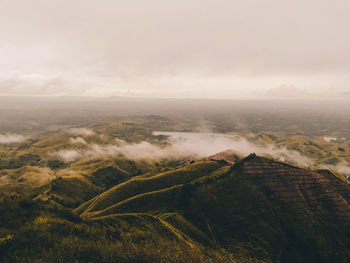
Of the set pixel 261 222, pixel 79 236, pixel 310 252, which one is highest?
Answer: pixel 79 236

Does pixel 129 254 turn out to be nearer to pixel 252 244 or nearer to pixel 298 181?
pixel 252 244

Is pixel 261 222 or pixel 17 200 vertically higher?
pixel 17 200

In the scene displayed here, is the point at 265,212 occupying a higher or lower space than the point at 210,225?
higher

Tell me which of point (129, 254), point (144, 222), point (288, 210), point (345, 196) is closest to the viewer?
point (129, 254)

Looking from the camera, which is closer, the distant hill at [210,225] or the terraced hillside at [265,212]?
the distant hill at [210,225]

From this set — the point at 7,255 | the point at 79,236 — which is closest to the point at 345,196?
the point at 79,236

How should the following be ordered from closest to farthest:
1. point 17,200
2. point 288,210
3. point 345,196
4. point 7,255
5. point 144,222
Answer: point 7,255
point 17,200
point 144,222
point 288,210
point 345,196

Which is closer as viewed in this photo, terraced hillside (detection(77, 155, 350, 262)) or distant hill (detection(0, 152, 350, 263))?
distant hill (detection(0, 152, 350, 263))

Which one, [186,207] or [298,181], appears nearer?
[186,207]

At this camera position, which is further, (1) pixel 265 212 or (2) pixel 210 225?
(1) pixel 265 212

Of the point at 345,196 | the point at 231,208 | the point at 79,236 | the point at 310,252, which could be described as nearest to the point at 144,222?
the point at 79,236
